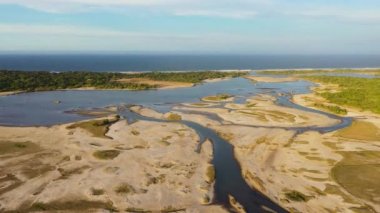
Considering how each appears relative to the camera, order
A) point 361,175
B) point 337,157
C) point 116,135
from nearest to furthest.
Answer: point 361,175
point 337,157
point 116,135

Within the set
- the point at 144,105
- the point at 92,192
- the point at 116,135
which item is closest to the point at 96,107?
the point at 144,105

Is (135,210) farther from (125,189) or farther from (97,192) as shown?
(97,192)

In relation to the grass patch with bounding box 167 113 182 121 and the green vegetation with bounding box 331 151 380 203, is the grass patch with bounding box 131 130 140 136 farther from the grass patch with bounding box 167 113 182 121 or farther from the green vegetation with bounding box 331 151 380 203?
the green vegetation with bounding box 331 151 380 203

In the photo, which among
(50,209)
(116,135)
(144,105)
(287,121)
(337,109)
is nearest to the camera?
(50,209)

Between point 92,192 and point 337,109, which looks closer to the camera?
point 92,192

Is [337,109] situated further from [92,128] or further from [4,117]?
[4,117]
